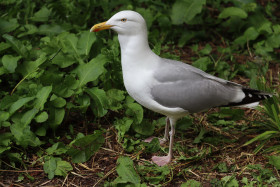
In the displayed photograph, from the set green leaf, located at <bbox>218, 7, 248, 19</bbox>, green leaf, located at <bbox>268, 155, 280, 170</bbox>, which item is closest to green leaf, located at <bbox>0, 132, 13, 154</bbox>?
green leaf, located at <bbox>268, 155, 280, 170</bbox>

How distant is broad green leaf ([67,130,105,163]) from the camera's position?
3488 mm

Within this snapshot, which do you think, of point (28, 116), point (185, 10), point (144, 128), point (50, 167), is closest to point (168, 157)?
point (144, 128)

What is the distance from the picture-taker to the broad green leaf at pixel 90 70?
3.93 metres

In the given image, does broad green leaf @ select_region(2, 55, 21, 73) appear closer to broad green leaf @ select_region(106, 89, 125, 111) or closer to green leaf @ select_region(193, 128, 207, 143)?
broad green leaf @ select_region(106, 89, 125, 111)

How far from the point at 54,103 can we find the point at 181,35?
2.63 metres

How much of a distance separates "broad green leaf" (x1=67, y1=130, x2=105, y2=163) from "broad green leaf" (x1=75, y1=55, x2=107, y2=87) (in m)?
0.66

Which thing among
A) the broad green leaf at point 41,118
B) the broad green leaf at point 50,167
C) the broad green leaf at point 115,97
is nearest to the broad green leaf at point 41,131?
the broad green leaf at point 41,118

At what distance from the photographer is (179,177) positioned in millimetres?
3541

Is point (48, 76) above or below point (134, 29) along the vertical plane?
below

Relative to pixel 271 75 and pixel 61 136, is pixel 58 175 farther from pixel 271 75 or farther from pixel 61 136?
pixel 271 75

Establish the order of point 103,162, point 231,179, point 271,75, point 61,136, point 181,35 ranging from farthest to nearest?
1. point 181,35
2. point 271,75
3. point 61,136
4. point 103,162
5. point 231,179

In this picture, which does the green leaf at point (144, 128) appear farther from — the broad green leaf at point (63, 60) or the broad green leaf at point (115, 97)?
the broad green leaf at point (63, 60)

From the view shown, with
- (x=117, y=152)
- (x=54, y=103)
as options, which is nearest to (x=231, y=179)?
(x=117, y=152)

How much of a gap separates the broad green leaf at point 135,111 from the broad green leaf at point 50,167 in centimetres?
88
